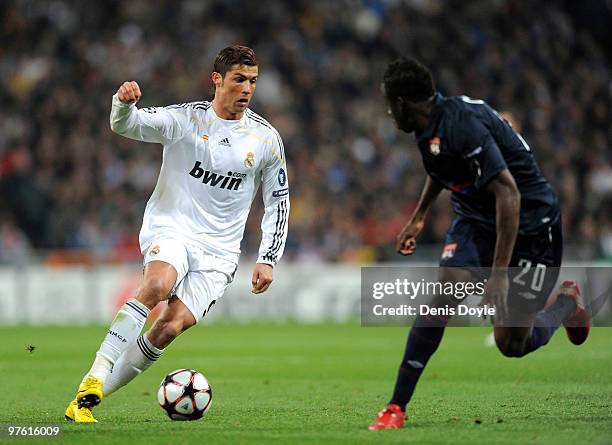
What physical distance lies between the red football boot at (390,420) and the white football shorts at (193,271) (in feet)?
4.85

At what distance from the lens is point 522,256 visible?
694 cm

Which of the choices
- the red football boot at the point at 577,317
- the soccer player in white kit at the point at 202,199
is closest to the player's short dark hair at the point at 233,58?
the soccer player in white kit at the point at 202,199

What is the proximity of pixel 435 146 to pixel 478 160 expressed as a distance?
29 centimetres

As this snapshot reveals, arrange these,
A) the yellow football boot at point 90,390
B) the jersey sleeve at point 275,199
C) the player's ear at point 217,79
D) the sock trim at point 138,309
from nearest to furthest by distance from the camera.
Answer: the yellow football boot at point 90,390, the sock trim at point 138,309, the player's ear at point 217,79, the jersey sleeve at point 275,199

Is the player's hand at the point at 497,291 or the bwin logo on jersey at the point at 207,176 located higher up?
the bwin logo on jersey at the point at 207,176

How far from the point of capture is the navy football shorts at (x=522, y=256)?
6.74 metres

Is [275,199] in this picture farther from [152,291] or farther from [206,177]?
[152,291]

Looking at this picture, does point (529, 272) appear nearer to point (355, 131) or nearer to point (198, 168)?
point (198, 168)

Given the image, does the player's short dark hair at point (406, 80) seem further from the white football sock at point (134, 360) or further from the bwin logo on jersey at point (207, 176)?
the white football sock at point (134, 360)

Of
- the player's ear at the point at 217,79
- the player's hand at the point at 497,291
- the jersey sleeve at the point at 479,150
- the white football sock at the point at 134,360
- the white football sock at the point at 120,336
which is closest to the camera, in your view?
the player's hand at the point at 497,291

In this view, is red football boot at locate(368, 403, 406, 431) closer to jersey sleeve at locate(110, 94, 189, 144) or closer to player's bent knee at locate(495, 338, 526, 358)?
player's bent knee at locate(495, 338, 526, 358)

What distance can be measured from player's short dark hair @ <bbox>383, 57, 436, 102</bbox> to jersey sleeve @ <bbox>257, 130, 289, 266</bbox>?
1594mm

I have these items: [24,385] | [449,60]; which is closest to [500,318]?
[24,385]

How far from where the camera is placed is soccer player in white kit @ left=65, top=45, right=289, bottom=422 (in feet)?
23.4
